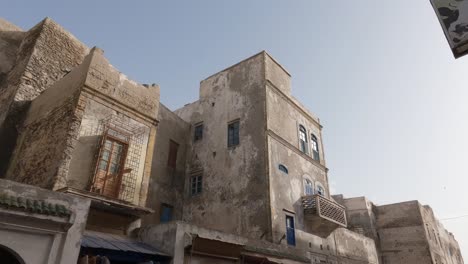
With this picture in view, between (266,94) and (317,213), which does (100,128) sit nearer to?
(266,94)

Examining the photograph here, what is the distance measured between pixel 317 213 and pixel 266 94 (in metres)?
6.70

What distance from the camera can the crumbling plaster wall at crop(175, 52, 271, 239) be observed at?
15742mm

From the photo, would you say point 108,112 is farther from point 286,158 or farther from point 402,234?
point 402,234

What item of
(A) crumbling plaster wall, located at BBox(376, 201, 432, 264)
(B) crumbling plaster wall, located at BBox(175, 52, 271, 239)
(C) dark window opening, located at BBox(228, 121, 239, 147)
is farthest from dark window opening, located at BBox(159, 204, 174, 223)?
(A) crumbling plaster wall, located at BBox(376, 201, 432, 264)

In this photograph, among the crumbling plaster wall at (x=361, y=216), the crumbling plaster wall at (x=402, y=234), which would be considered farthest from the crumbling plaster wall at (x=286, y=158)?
the crumbling plaster wall at (x=402, y=234)

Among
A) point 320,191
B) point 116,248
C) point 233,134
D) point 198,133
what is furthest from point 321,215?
point 116,248

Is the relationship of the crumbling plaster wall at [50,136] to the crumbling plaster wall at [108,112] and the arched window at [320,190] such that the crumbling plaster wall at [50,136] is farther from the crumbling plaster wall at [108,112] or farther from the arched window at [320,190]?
the arched window at [320,190]

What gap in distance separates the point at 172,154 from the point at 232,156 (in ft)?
11.4

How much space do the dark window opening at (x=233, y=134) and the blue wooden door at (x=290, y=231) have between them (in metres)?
4.73

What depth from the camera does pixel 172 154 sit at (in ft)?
60.9

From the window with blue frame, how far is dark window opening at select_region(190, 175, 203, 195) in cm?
255

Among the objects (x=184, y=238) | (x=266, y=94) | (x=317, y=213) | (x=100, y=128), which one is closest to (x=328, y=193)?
(x=317, y=213)

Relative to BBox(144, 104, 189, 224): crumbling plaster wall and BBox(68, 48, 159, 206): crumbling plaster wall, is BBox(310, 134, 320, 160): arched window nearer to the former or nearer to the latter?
BBox(144, 104, 189, 224): crumbling plaster wall

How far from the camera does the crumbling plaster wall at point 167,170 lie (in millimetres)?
16500
